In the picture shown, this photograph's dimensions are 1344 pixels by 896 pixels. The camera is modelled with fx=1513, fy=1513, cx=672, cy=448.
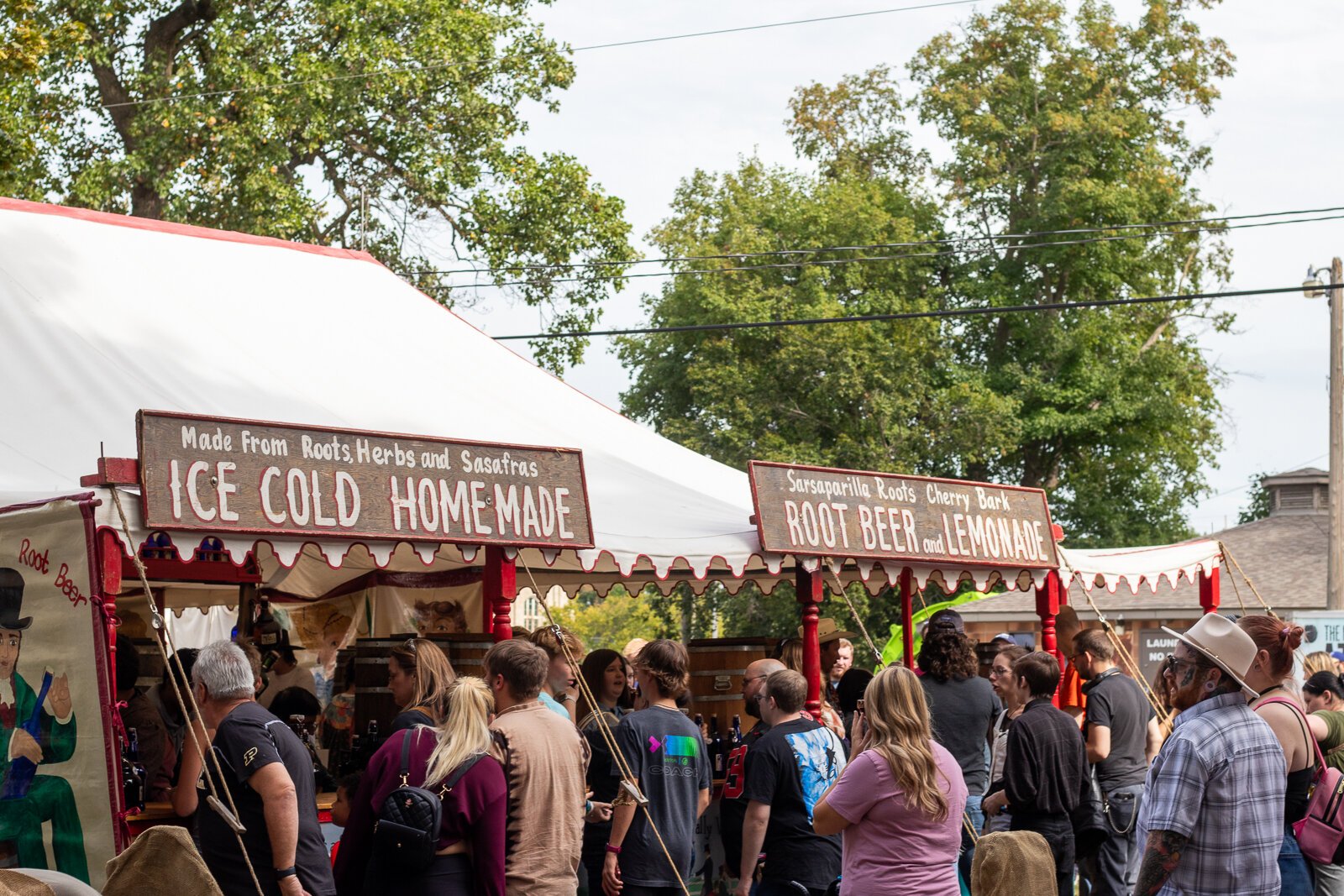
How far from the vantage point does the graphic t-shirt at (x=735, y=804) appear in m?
7.08

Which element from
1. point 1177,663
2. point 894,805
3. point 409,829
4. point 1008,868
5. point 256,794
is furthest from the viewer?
point 1008,868

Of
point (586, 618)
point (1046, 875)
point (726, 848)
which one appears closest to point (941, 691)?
point (726, 848)

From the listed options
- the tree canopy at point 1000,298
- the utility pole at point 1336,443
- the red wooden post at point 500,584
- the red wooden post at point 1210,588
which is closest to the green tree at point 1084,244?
the tree canopy at point 1000,298

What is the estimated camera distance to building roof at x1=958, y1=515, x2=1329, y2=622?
86.7 feet

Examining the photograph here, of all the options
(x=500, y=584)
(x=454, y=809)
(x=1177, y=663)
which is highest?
(x=500, y=584)

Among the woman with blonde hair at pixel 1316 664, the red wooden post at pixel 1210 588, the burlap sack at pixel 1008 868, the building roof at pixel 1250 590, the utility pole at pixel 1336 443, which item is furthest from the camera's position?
the building roof at pixel 1250 590

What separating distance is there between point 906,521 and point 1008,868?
4.16 metres

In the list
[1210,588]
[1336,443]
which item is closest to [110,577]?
[1210,588]

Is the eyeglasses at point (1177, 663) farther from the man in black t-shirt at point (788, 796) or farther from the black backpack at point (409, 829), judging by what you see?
the black backpack at point (409, 829)

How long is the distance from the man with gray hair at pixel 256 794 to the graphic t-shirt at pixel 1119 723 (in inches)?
183

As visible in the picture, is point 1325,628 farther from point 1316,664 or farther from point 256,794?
point 256,794

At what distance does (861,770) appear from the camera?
5.08 metres

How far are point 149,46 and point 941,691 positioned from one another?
19565 mm

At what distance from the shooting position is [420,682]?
5855 millimetres
